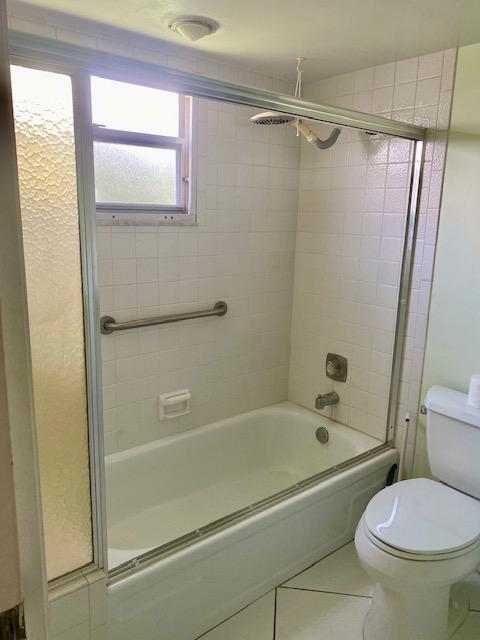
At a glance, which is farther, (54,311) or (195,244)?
(195,244)

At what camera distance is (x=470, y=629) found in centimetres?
182

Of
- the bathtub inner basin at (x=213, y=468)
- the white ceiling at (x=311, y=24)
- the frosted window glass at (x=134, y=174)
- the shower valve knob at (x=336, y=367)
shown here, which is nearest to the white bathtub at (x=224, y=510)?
A: the bathtub inner basin at (x=213, y=468)

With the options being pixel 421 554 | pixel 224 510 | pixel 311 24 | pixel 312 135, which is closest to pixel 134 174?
pixel 312 135

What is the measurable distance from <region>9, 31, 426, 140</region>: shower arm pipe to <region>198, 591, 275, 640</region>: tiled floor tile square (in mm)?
1835

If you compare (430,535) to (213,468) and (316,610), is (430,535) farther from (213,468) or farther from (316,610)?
(213,468)

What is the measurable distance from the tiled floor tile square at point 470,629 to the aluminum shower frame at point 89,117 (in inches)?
29.5

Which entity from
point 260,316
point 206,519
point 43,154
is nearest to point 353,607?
point 206,519

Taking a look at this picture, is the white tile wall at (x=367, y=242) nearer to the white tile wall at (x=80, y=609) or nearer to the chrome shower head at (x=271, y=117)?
the chrome shower head at (x=271, y=117)

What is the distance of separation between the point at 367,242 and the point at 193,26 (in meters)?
1.23

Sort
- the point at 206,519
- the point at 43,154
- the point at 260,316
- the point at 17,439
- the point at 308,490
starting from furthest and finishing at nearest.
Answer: the point at 260,316, the point at 206,519, the point at 308,490, the point at 43,154, the point at 17,439

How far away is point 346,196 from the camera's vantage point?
2.46 m

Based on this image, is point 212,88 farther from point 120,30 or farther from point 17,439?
point 17,439

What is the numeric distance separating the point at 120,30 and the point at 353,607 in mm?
2415

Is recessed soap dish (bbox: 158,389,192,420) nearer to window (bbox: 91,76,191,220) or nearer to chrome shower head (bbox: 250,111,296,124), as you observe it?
window (bbox: 91,76,191,220)
